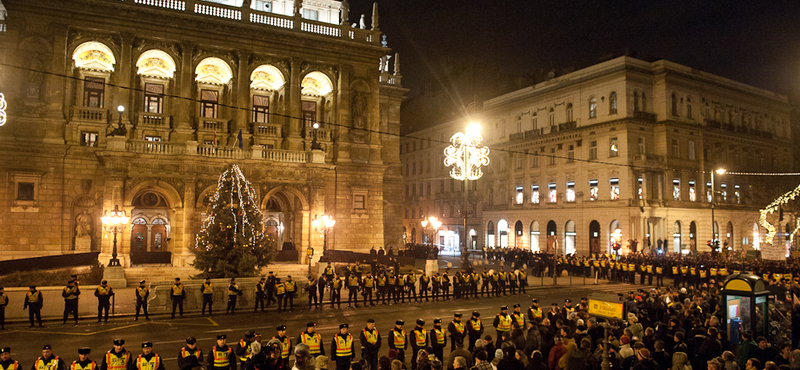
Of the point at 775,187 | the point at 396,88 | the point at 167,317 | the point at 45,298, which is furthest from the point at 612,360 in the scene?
the point at 775,187

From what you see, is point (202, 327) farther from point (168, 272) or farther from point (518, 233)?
point (518, 233)

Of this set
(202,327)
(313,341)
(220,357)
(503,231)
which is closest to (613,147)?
(503,231)

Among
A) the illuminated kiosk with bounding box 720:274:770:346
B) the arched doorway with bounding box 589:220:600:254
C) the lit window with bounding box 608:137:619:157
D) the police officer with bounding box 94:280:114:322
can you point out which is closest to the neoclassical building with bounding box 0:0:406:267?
the police officer with bounding box 94:280:114:322

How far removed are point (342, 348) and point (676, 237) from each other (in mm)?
43893

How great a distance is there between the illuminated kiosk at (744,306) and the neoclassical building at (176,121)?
86.0 ft

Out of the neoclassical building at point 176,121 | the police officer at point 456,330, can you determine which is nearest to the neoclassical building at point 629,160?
the neoclassical building at point 176,121

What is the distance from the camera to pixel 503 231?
57.9 m

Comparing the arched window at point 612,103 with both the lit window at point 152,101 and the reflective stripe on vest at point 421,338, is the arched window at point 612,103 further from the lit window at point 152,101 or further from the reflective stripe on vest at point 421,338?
the reflective stripe on vest at point 421,338

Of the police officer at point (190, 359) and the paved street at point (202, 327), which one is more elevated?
the police officer at point (190, 359)

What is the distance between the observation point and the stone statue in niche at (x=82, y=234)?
34.7m

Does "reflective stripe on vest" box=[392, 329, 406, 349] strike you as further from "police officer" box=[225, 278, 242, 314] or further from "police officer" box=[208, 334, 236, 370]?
"police officer" box=[225, 278, 242, 314]

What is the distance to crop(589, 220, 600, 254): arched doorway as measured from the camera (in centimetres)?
4734

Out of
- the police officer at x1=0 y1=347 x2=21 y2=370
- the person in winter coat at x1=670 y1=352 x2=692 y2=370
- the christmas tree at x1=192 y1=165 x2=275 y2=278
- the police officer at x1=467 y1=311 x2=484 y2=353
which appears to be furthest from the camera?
the christmas tree at x1=192 y1=165 x2=275 y2=278

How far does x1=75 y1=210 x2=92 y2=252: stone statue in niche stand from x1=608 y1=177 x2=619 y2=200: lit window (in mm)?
39948
